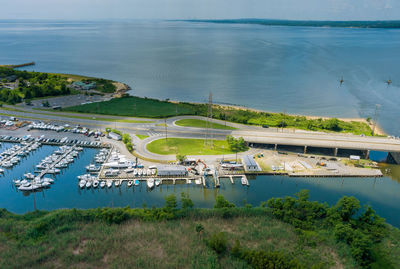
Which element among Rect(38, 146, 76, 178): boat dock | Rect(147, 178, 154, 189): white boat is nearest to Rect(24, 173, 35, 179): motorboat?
Rect(38, 146, 76, 178): boat dock

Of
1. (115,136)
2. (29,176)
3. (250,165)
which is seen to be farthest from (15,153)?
(250,165)

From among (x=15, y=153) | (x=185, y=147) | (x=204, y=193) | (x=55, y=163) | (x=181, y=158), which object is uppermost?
(x=185, y=147)

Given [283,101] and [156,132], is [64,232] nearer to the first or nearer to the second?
[156,132]

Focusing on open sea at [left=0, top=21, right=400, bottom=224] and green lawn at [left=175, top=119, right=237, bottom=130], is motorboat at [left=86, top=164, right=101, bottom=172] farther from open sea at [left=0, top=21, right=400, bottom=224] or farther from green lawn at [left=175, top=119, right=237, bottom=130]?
green lawn at [left=175, top=119, right=237, bottom=130]

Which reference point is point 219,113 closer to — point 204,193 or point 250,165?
point 250,165

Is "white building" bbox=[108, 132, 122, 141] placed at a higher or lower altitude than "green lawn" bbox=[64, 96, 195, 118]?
lower

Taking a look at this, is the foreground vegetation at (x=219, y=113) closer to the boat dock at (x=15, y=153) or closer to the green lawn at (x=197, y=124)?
the green lawn at (x=197, y=124)
